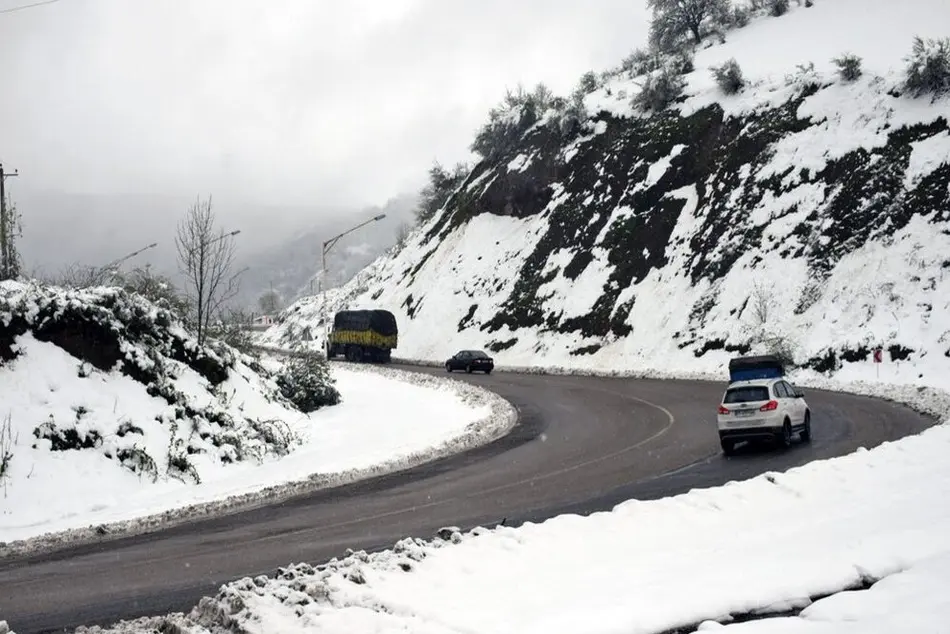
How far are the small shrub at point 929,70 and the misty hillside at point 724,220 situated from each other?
0.20 m

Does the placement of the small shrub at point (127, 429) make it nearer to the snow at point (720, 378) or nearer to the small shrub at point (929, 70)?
the snow at point (720, 378)

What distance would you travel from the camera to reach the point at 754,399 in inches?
688

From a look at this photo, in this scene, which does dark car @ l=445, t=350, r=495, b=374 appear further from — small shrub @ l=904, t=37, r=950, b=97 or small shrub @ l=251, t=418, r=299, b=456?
small shrub @ l=904, t=37, r=950, b=97

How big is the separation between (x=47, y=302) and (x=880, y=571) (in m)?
16.7

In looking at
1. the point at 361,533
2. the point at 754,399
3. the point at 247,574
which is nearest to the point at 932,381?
the point at 754,399

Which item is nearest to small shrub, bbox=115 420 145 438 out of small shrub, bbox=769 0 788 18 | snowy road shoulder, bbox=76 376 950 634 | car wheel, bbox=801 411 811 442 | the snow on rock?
the snow on rock

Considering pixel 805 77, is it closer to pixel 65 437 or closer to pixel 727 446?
pixel 727 446

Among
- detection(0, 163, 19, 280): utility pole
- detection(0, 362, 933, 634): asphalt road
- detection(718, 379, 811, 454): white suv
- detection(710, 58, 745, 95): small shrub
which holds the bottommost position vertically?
detection(0, 362, 933, 634): asphalt road

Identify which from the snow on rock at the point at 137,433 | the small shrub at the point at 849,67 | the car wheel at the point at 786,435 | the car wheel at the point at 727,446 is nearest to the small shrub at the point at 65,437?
the snow on rock at the point at 137,433

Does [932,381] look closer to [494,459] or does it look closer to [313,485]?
[494,459]

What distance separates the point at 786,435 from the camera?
56.7 ft

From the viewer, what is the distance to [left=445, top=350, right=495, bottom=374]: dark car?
4459 cm

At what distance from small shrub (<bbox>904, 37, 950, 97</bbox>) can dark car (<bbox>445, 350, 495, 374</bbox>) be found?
27.1m

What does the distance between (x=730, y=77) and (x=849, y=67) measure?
8.63 metres
